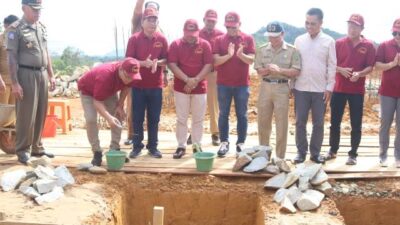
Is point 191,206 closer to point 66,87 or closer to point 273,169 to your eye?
point 273,169

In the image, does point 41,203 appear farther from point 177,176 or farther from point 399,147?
point 399,147

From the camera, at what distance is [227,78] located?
246 inches

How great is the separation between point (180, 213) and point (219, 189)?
54 cm

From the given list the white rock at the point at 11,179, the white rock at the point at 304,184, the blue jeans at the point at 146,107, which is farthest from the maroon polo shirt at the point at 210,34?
the white rock at the point at 11,179

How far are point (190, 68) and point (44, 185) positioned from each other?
7.25 ft

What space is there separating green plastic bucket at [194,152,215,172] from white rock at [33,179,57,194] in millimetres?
1641

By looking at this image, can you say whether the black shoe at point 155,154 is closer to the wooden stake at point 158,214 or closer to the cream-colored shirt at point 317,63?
the cream-colored shirt at point 317,63

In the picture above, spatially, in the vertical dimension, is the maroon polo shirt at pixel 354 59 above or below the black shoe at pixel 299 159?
above

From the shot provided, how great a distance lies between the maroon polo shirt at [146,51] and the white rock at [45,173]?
144 cm

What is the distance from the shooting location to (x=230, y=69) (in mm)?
6238

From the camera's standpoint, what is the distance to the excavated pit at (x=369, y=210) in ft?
18.3

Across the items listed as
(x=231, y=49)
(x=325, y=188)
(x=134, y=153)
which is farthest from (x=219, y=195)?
(x=231, y=49)

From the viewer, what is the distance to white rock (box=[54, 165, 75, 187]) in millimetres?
5439

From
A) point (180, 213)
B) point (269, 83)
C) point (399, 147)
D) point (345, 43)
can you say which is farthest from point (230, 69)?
point (399, 147)
